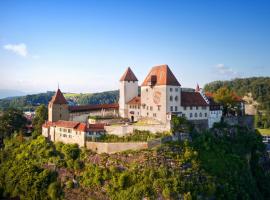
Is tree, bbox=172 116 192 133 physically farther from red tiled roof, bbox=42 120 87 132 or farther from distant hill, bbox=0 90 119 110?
distant hill, bbox=0 90 119 110

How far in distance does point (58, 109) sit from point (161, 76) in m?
22.7

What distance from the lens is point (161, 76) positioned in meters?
61.6

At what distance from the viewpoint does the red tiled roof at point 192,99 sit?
2413 inches

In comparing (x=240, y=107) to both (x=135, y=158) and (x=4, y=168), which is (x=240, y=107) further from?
(x=4, y=168)

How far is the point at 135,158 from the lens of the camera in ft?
166

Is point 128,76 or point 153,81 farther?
point 128,76

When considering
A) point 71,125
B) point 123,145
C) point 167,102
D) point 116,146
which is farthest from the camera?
point 71,125

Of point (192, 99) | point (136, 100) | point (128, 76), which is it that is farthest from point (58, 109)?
point (192, 99)

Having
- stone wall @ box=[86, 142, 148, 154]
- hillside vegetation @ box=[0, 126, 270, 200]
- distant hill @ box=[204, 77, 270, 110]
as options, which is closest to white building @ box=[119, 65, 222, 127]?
hillside vegetation @ box=[0, 126, 270, 200]

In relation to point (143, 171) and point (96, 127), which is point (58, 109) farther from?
point (143, 171)

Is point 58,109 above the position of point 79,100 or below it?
below

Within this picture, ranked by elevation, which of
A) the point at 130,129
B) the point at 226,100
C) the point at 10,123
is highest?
the point at 226,100

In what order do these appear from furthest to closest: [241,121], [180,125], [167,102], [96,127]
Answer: [241,121]
[167,102]
[96,127]
[180,125]

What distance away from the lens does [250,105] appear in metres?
164
